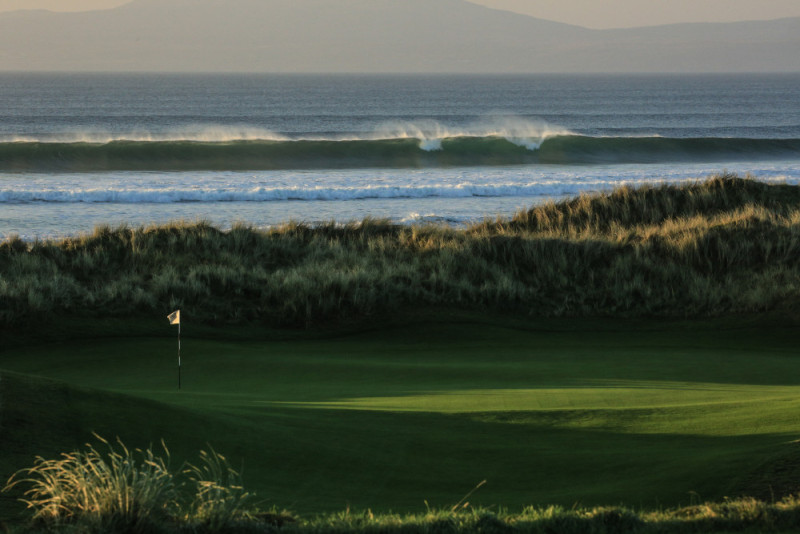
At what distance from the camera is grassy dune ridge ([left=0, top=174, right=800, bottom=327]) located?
13992 mm

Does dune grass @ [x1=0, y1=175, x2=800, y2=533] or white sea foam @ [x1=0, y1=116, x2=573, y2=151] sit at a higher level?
white sea foam @ [x1=0, y1=116, x2=573, y2=151]

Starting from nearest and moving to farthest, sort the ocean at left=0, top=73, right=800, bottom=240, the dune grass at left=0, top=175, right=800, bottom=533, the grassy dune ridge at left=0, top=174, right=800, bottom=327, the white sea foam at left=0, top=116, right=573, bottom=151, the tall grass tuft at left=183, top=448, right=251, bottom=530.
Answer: the tall grass tuft at left=183, top=448, right=251, bottom=530, the dune grass at left=0, top=175, right=800, bottom=533, the grassy dune ridge at left=0, top=174, right=800, bottom=327, the ocean at left=0, top=73, right=800, bottom=240, the white sea foam at left=0, top=116, right=573, bottom=151

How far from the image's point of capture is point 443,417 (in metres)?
7.29

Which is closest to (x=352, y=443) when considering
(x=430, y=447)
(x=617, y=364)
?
(x=430, y=447)

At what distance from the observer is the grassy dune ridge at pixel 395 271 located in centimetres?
1399

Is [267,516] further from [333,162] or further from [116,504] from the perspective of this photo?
[333,162]

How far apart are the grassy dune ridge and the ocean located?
2405mm

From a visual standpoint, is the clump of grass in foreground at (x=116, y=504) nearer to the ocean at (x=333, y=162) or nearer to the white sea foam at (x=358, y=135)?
the ocean at (x=333, y=162)

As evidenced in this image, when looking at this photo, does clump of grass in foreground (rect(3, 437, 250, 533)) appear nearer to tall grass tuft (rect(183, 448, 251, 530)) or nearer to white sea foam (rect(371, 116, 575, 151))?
tall grass tuft (rect(183, 448, 251, 530))

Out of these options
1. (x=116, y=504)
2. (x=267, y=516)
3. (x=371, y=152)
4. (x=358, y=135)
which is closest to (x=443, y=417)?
(x=267, y=516)

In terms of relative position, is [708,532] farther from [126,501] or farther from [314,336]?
[314,336]

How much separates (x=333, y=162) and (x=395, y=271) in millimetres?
34668

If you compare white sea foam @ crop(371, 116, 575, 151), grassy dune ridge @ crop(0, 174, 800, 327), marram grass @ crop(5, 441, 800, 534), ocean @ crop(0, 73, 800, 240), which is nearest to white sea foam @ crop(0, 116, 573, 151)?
white sea foam @ crop(371, 116, 575, 151)

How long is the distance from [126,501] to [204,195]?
102 feet
